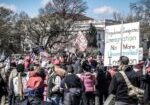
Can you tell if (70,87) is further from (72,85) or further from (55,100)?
(55,100)

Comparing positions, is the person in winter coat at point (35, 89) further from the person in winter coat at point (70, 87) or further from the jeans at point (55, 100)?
the jeans at point (55, 100)

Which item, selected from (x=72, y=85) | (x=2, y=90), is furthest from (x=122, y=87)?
(x=2, y=90)

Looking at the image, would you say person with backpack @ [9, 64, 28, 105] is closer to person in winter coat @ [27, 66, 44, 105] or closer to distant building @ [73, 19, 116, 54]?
person in winter coat @ [27, 66, 44, 105]

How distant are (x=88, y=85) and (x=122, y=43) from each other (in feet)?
10.0

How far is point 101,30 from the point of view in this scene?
136 m

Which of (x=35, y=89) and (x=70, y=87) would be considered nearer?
(x=35, y=89)

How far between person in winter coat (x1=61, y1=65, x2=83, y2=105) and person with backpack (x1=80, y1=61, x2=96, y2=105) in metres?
3.44

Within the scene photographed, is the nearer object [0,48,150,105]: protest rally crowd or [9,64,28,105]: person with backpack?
[0,48,150,105]: protest rally crowd

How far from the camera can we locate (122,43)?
16625mm

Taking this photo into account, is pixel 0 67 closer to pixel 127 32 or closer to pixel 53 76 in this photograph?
pixel 53 76

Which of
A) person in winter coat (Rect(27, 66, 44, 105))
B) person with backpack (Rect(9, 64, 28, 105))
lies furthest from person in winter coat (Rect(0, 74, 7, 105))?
person in winter coat (Rect(27, 66, 44, 105))

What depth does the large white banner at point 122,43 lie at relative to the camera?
1598 cm

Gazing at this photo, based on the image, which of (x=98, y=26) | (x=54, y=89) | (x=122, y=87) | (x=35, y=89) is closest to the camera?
(x=122, y=87)

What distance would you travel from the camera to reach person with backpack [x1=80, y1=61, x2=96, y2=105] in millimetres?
18891
